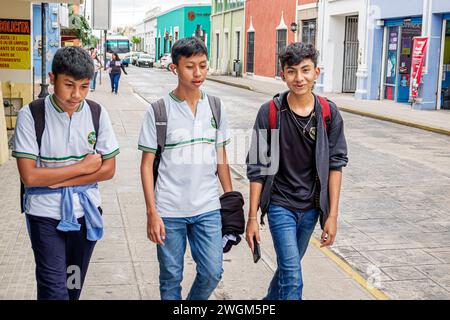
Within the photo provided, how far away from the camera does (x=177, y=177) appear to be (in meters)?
3.68

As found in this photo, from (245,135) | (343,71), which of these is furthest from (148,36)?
(245,135)

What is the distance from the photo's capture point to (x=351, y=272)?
5496mm

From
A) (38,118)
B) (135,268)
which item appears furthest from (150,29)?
(38,118)

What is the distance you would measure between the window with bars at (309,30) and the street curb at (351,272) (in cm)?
2642

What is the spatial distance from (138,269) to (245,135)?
915cm

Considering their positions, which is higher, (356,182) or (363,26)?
(363,26)

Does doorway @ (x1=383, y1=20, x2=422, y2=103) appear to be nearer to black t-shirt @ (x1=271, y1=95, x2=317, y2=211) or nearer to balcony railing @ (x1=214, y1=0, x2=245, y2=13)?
black t-shirt @ (x1=271, y1=95, x2=317, y2=211)

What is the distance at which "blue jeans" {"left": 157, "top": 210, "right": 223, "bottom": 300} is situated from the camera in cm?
368

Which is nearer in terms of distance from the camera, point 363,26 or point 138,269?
point 138,269

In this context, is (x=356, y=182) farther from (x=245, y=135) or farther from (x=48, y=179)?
(x=48, y=179)

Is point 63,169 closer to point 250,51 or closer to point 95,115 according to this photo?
point 95,115

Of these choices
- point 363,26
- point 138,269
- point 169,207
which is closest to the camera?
point 169,207

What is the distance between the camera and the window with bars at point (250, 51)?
1719 inches

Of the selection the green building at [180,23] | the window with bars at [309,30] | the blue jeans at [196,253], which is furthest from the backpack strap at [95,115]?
the green building at [180,23]
